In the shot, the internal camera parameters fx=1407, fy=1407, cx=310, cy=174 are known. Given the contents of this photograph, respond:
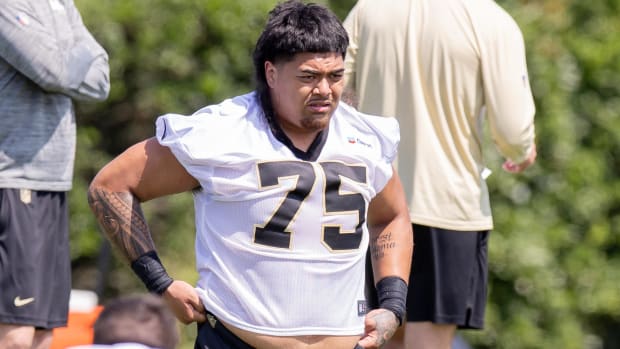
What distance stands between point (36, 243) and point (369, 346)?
1.62 m

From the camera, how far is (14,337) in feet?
17.8

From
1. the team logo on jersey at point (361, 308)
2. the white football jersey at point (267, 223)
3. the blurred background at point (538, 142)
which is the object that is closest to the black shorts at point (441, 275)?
the team logo on jersey at point (361, 308)

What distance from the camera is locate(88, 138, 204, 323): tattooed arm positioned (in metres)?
4.32

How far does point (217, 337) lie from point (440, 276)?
1737 millimetres

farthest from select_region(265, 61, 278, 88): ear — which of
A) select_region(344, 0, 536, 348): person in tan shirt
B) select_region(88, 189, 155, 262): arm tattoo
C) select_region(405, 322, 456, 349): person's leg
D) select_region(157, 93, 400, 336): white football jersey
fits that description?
select_region(405, 322, 456, 349): person's leg

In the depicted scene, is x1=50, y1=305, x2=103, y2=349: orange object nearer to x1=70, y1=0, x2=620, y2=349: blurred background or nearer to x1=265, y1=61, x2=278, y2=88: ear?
x1=70, y1=0, x2=620, y2=349: blurred background

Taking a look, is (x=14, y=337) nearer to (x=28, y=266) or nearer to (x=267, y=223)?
(x=28, y=266)

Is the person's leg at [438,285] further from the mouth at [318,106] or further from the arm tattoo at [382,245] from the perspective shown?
the mouth at [318,106]

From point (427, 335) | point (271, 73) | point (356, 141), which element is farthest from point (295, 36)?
point (427, 335)

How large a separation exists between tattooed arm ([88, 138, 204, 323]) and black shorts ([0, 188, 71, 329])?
1.06 metres

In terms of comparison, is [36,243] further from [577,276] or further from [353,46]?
[577,276]

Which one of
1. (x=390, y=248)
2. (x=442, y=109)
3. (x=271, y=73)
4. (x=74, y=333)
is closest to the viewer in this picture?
(x=271, y=73)

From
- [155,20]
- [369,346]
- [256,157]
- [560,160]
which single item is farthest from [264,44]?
[560,160]

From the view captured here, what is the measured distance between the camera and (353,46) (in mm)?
5836
